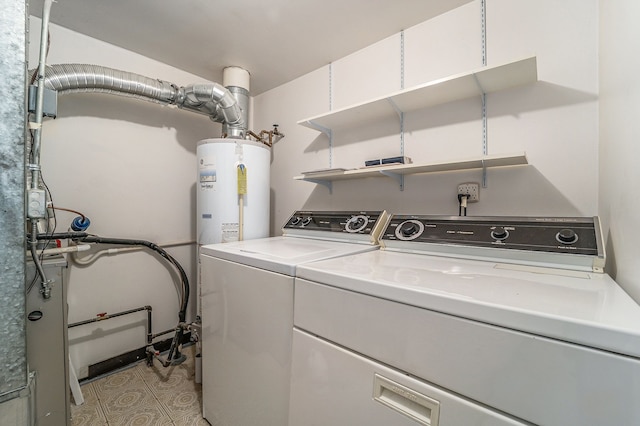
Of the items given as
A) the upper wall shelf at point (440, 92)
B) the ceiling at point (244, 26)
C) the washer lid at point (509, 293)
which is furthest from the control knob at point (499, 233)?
the ceiling at point (244, 26)

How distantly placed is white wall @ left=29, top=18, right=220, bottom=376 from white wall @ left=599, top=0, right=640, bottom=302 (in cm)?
257

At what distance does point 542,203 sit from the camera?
50.9 inches

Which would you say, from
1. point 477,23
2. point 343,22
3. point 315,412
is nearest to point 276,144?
point 343,22

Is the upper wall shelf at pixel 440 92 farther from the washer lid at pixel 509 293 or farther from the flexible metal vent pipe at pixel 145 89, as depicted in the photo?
the washer lid at pixel 509 293

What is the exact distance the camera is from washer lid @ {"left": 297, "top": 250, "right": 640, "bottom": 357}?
511 mm

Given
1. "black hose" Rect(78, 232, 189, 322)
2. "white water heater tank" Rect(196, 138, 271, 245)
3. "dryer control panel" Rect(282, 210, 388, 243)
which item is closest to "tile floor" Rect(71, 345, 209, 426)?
"black hose" Rect(78, 232, 189, 322)

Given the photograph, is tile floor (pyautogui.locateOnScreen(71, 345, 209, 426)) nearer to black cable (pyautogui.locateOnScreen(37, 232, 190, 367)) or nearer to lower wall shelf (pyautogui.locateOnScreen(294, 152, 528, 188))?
black cable (pyautogui.locateOnScreen(37, 232, 190, 367))

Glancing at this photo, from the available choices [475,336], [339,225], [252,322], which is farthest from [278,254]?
[475,336]

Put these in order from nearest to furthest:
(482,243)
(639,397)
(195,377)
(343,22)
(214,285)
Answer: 1. (639,397)
2. (482,243)
3. (214,285)
4. (343,22)
5. (195,377)

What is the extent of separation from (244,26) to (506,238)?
1.89 metres

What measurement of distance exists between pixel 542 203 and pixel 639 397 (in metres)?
1.04

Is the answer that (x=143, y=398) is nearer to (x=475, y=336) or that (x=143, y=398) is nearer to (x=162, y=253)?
(x=162, y=253)

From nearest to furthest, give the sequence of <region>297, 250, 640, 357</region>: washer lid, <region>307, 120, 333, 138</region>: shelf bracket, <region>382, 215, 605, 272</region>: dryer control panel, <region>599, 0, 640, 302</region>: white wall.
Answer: <region>297, 250, 640, 357</region>: washer lid < <region>599, 0, 640, 302</region>: white wall < <region>382, 215, 605, 272</region>: dryer control panel < <region>307, 120, 333, 138</region>: shelf bracket

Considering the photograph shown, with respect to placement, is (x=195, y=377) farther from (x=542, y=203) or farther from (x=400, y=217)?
(x=542, y=203)
